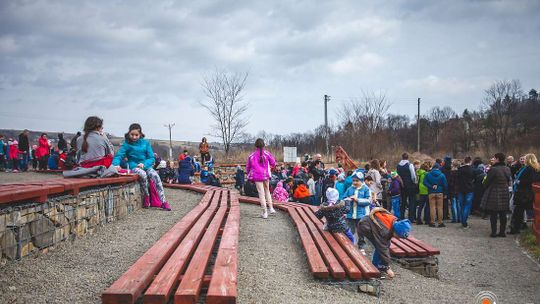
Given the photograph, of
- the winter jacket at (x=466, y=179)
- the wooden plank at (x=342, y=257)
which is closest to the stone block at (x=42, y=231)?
the wooden plank at (x=342, y=257)

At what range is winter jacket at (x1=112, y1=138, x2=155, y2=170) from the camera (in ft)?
26.9

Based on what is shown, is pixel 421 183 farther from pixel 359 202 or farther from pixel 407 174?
pixel 359 202

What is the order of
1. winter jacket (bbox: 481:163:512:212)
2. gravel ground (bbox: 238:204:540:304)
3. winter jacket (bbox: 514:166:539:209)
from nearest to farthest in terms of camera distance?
1. gravel ground (bbox: 238:204:540:304)
2. winter jacket (bbox: 481:163:512:212)
3. winter jacket (bbox: 514:166:539:209)

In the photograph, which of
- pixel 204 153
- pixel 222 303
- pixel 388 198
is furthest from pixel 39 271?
pixel 204 153

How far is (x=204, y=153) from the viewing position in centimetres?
1991

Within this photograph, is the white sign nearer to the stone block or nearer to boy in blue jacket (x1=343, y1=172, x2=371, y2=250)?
boy in blue jacket (x1=343, y1=172, x2=371, y2=250)

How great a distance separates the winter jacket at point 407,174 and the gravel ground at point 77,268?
8.29 meters

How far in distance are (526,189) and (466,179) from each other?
180 cm

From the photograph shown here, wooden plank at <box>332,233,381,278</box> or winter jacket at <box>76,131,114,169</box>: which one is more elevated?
winter jacket at <box>76,131,114,169</box>

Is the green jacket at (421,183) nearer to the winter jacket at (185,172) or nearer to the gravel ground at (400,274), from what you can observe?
the gravel ground at (400,274)

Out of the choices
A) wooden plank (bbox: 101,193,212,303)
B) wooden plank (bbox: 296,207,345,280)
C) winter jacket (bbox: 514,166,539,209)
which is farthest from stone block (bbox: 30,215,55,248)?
winter jacket (bbox: 514,166,539,209)

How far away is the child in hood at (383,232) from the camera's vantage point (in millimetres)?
5829

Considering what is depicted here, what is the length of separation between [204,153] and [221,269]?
16.3m

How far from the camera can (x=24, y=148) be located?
60.0 ft
